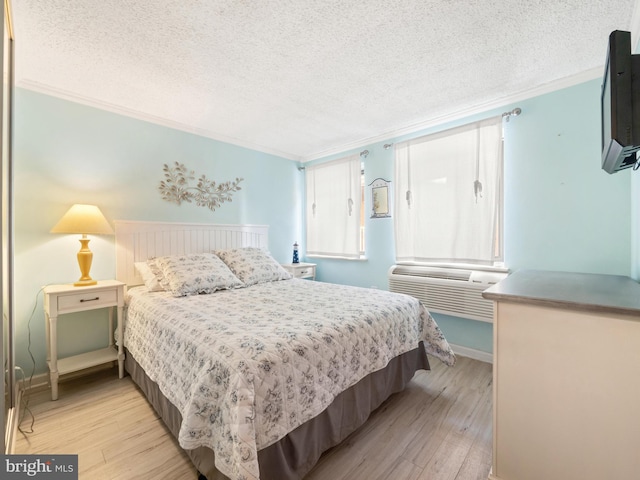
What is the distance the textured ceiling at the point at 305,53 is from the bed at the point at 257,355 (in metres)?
1.26

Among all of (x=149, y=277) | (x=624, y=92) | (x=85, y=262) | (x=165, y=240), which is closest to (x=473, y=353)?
(x=624, y=92)

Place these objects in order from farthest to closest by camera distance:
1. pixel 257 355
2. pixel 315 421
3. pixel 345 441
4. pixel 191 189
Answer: pixel 191 189 < pixel 345 441 < pixel 315 421 < pixel 257 355

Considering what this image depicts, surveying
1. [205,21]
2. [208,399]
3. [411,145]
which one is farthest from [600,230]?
[205,21]

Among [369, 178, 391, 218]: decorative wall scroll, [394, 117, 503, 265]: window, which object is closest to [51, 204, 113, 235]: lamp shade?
[369, 178, 391, 218]: decorative wall scroll

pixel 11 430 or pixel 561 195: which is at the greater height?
pixel 561 195

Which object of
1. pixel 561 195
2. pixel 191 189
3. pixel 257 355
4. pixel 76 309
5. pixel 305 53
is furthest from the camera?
pixel 191 189

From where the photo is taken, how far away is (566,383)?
110 centimetres

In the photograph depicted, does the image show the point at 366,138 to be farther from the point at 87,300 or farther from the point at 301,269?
the point at 87,300

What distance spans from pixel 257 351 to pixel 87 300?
175cm

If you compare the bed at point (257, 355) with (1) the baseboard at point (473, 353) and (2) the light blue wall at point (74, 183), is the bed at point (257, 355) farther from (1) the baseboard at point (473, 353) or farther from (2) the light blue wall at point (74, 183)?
(1) the baseboard at point (473, 353)

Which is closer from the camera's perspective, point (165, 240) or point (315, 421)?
point (315, 421)

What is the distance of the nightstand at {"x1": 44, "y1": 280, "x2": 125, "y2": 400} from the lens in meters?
1.97

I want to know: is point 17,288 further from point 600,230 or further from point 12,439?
point 600,230

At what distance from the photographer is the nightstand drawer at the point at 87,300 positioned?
6.66 feet
